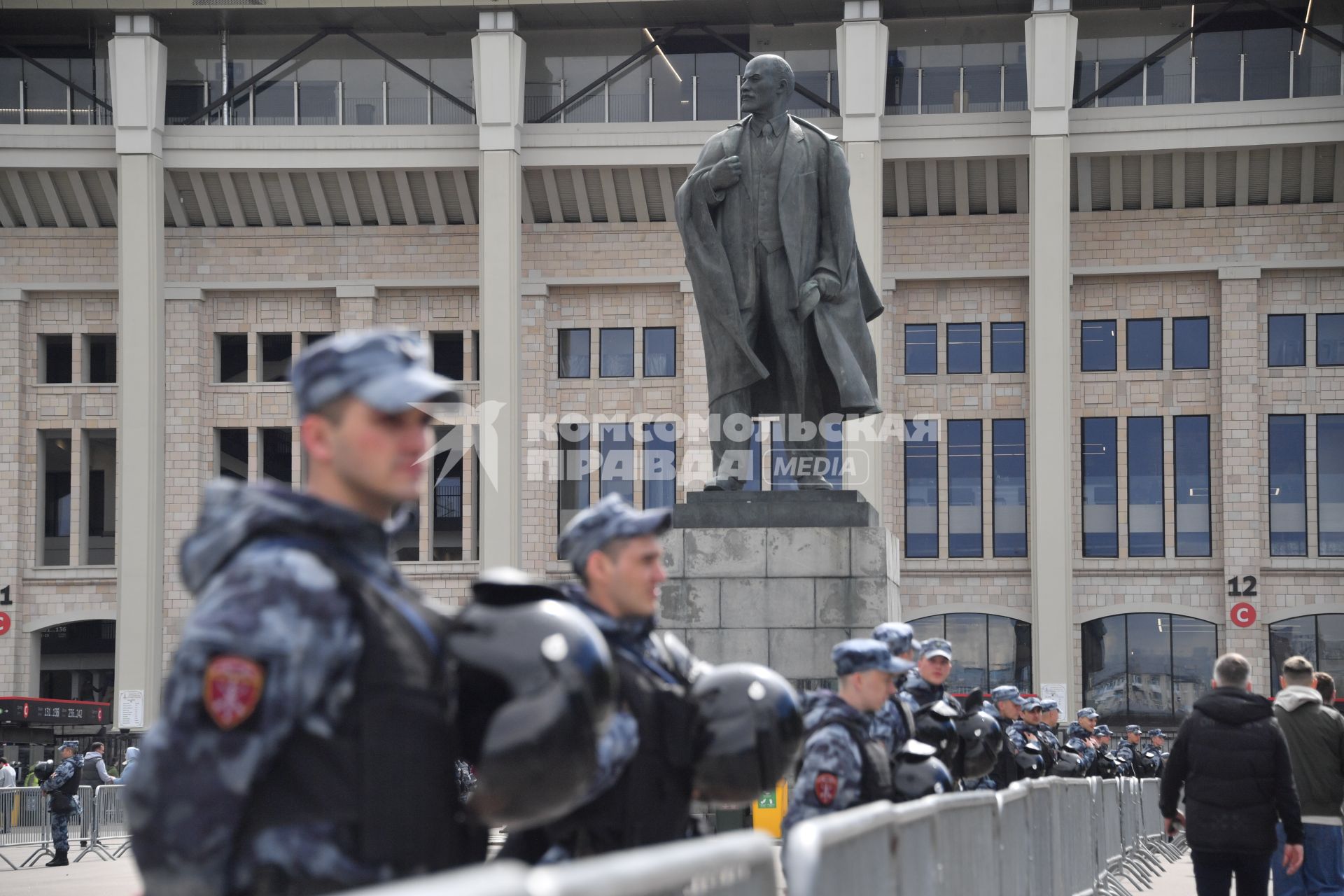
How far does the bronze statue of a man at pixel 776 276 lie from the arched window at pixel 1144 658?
32.0 meters

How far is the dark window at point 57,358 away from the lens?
44531 mm

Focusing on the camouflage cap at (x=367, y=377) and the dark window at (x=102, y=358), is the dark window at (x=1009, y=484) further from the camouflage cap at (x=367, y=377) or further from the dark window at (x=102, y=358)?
the camouflage cap at (x=367, y=377)

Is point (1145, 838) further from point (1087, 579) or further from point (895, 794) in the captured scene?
point (1087, 579)

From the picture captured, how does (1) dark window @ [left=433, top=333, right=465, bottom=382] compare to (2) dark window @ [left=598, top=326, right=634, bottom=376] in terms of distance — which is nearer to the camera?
(2) dark window @ [left=598, top=326, right=634, bottom=376]

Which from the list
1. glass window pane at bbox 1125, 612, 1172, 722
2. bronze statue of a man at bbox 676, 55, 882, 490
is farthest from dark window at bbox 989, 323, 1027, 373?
bronze statue of a man at bbox 676, 55, 882, 490

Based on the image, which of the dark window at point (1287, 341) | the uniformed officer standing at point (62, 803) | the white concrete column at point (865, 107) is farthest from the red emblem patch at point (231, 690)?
the dark window at point (1287, 341)

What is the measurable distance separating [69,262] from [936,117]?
68.7 feet

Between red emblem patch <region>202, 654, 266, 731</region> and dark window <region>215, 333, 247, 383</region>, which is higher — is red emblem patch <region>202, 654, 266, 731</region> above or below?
below

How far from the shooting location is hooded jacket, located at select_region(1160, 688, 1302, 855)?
863cm

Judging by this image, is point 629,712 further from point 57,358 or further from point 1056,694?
point 57,358

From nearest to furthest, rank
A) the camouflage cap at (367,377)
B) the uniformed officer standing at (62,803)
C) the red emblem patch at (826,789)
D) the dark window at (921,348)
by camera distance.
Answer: the camouflage cap at (367,377), the red emblem patch at (826,789), the uniformed officer standing at (62,803), the dark window at (921,348)

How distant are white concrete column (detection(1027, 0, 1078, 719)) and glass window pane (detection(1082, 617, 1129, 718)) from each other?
1.47 meters

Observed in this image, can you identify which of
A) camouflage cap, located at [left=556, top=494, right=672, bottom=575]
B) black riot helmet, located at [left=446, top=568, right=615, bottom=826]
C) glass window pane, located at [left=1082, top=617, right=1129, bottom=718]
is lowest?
glass window pane, located at [left=1082, top=617, right=1129, bottom=718]

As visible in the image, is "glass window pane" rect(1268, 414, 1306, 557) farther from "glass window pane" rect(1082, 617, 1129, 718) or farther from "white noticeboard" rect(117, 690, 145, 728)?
"white noticeboard" rect(117, 690, 145, 728)
